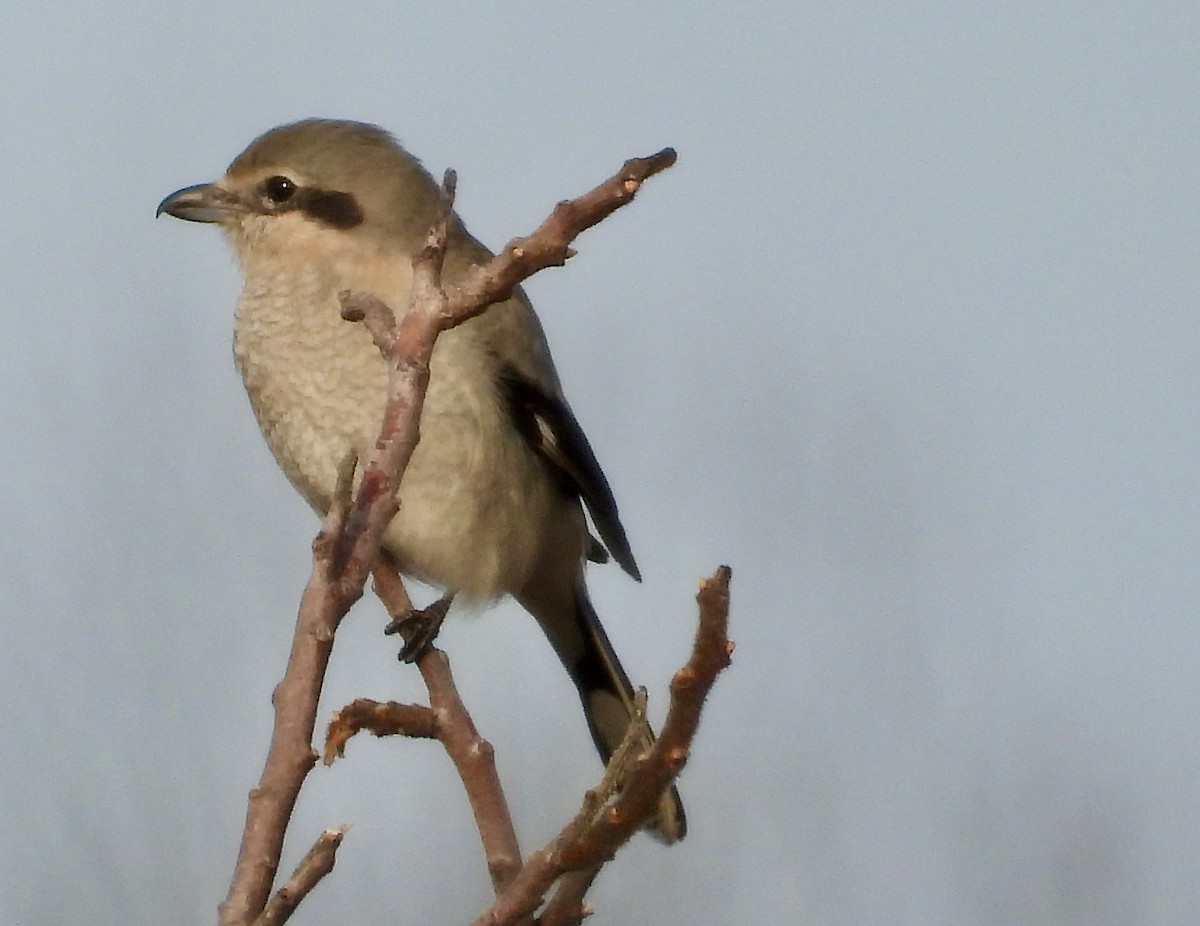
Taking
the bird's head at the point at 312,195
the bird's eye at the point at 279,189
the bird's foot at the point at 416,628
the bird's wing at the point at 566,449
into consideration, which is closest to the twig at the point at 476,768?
the bird's foot at the point at 416,628

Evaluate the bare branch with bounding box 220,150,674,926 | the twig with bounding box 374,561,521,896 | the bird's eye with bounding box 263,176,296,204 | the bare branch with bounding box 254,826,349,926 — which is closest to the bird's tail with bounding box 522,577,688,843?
the bird's eye with bounding box 263,176,296,204

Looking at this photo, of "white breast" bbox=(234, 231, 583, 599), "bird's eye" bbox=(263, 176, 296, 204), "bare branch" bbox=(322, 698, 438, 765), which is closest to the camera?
"bare branch" bbox=(322, 698, 438, 765)

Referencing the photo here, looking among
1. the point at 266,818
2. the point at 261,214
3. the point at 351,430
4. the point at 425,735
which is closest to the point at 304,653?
the point at 266,818

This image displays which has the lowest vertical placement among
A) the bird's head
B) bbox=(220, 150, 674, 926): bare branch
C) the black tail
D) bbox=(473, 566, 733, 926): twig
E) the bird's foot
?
the black tail

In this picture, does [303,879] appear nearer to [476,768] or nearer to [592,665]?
[476,768]

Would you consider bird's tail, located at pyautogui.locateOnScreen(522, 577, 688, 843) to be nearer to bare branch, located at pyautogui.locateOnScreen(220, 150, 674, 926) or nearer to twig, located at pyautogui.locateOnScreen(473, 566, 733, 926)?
bare branch, located at pyautogui.locateOnScreen(220, 150, 674, 926)

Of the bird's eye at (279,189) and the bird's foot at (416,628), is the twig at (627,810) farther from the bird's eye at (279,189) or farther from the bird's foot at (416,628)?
the bird's eye at (279,189)

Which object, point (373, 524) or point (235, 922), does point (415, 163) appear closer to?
point (373, 524)
